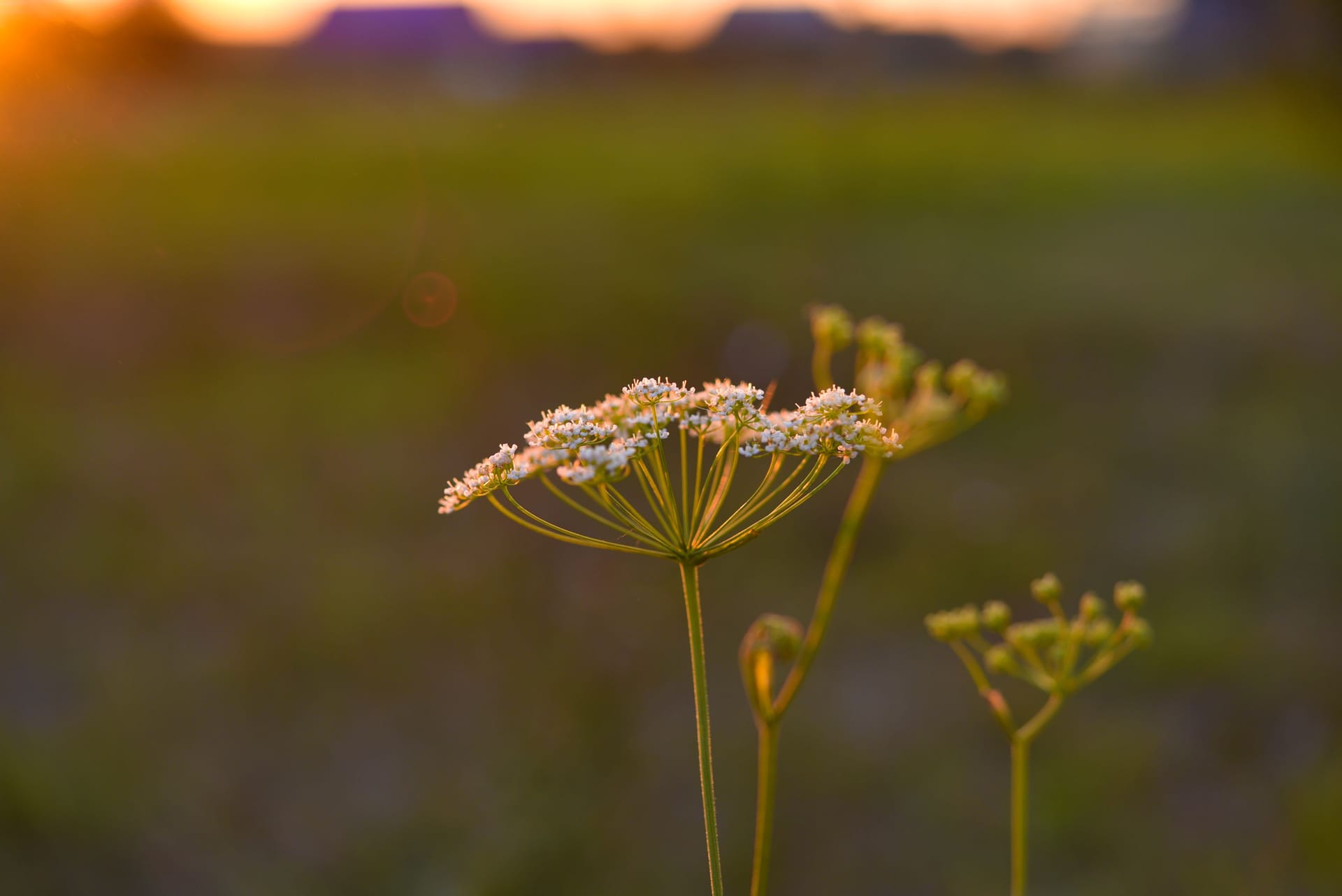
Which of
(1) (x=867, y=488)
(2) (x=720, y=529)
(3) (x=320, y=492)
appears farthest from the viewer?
(3) (x=320, y=492)

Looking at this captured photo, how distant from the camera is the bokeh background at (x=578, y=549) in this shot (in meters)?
5.61

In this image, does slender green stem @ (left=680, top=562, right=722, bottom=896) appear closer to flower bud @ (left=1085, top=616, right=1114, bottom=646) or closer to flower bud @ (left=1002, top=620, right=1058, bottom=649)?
flower bud @ (left=1002, top=620, right=1058, bottom=649)

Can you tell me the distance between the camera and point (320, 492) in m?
9.30

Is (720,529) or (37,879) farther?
(37,879)

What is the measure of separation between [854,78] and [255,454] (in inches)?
789

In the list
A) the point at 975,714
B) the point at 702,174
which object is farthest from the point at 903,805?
the point at 702,174

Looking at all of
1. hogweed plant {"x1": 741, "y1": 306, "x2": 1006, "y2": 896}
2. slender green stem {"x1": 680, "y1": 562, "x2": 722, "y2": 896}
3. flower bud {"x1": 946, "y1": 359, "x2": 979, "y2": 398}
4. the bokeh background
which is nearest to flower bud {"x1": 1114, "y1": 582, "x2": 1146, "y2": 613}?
hogweed plant {"x1": 741, "y1": 306, "x2": 1006, "y2": 896}

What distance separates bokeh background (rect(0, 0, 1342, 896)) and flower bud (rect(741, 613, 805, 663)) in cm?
247

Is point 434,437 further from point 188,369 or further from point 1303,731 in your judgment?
point 1303,731

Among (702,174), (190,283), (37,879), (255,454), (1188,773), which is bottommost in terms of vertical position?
(37,879)

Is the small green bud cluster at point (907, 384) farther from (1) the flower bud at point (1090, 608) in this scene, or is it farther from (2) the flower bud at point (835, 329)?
(1) the flower bud at point (1090, 608)

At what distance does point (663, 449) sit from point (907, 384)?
100 cm

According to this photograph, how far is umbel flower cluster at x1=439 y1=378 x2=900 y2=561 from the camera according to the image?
1793 mm

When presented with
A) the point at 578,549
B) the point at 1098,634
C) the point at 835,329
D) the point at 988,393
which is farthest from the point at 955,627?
the point at 578,549
